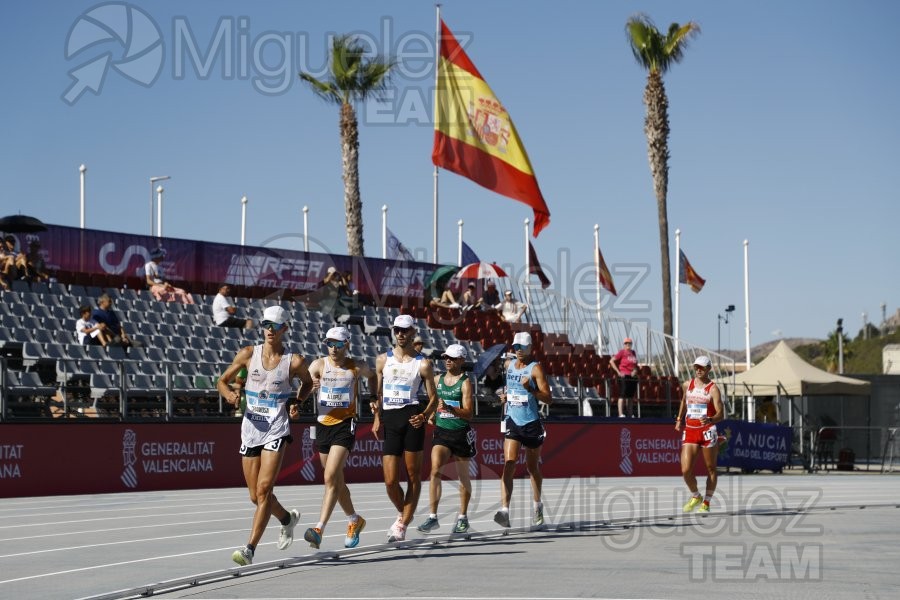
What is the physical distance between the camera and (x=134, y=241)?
29312 millimetres

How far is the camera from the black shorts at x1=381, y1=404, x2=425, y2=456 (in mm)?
13227

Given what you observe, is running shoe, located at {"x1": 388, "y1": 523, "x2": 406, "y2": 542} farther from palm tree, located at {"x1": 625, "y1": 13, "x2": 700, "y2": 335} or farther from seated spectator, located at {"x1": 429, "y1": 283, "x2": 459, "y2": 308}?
palm tree, located at {"x1": 625, "y1": 13, "x2": 700, "y2": 335}

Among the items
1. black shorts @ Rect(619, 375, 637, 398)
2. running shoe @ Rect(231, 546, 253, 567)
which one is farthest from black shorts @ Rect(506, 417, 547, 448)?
black shorts @ Rect(619, 375, 637, 398)

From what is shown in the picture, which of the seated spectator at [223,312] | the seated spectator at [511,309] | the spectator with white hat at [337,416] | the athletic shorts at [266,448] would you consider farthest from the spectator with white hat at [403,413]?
the seated spectator at [511,309]

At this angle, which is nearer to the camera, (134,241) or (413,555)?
(413,555)

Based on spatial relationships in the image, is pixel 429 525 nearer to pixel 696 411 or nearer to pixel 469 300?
pixel 696 411

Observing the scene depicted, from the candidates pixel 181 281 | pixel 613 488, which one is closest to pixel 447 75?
pixel 181 281

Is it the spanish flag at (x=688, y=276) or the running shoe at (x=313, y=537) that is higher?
the spanish flag at (x=688, y=276)

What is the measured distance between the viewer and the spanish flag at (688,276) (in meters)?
45.8

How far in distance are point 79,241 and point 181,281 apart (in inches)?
110

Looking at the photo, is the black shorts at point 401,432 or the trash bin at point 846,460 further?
the trash bin at point 846,460

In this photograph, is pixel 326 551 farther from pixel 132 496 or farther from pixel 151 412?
pixel 151 412

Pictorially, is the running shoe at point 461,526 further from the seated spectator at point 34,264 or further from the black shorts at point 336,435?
the seated spectator at point 34,264

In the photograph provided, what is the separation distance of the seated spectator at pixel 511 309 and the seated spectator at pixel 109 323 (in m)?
11.6
